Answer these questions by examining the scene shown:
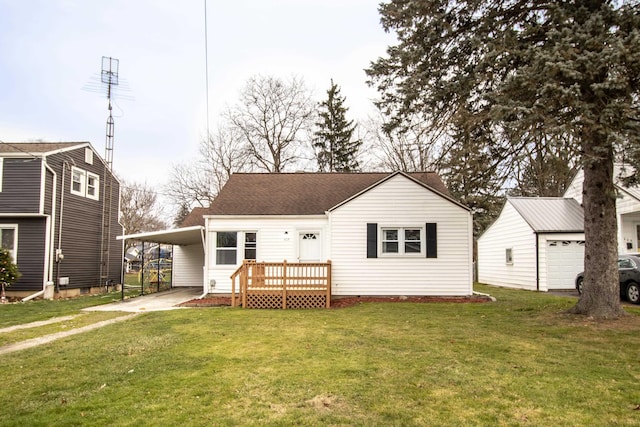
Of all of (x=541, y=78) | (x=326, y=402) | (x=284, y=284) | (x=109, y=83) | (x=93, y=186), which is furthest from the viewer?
(x=109, y=83)

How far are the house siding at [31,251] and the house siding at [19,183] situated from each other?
746 millimetres

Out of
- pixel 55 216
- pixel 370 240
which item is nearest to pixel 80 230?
pixel 55 216

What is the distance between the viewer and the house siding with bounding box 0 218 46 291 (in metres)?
16.1

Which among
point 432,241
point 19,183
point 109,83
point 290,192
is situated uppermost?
point 109,83

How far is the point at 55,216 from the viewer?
55.2 feet

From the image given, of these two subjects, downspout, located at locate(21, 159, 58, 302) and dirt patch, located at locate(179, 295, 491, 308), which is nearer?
dirt patch, located at locate(179, 295, 491, 308)

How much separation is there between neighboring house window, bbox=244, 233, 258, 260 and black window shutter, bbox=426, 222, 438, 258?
5.74 meters

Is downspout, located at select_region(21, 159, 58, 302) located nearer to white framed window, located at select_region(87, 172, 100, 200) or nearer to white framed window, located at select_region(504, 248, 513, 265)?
white framed window, located at select_region(87, 172, 100, 200)

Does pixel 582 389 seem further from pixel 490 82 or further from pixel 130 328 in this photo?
pixel 130 328

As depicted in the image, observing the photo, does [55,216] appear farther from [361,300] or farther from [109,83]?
[361,300]

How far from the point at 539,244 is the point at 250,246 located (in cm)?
1155

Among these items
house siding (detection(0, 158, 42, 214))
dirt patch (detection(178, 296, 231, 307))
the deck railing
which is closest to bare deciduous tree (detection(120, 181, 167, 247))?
house siding (detection(0, 158, 42, 214))

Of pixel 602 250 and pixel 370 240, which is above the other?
pixel 370 240

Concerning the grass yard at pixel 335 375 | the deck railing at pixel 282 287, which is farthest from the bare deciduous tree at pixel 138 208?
the grass yard at pixel 335 375
